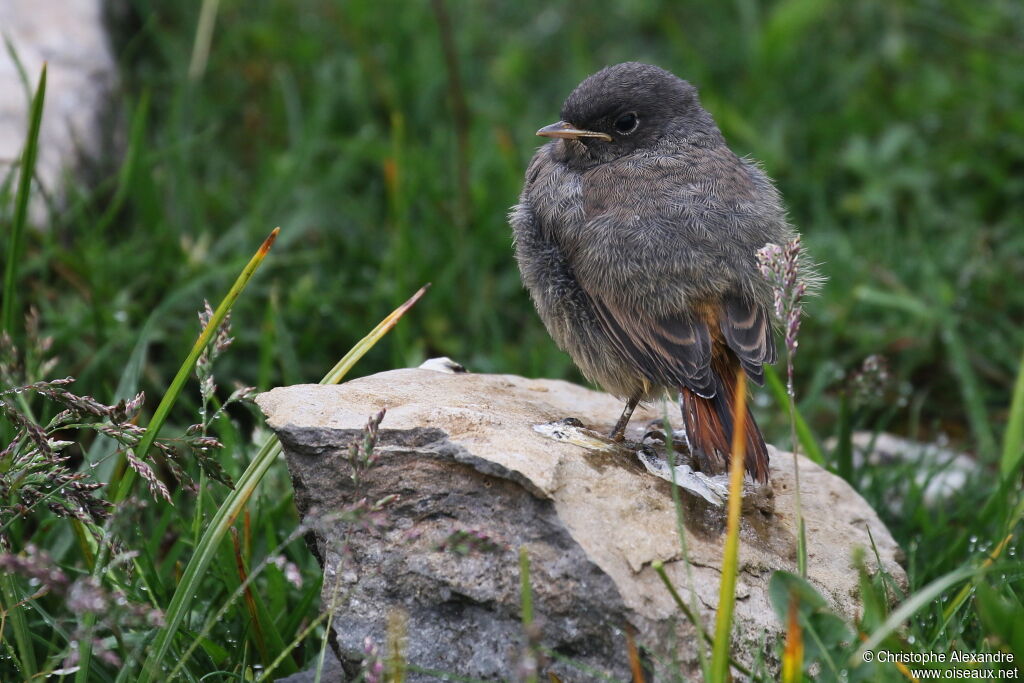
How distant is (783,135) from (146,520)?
15.6 feet

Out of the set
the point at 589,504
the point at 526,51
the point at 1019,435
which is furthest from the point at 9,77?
the point at 1019,435

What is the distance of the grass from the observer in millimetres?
3764

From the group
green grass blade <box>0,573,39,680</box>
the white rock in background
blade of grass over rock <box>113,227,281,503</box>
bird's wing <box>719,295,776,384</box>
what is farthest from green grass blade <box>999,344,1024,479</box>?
the white rock in background

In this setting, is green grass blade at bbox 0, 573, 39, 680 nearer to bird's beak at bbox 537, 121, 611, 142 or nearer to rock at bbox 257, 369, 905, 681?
rock at bbox 257, 369, 905, 681

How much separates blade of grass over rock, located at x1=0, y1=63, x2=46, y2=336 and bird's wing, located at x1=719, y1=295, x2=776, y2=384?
2.21m

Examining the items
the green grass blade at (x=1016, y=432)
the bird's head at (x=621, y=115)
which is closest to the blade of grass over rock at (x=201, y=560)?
the bird's head at (x=621, y=115)

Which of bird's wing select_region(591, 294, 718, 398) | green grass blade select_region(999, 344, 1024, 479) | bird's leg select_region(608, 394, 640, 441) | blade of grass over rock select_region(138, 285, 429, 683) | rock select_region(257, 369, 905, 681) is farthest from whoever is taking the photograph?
green grass blade select_region(999, 344, 1024, 479)

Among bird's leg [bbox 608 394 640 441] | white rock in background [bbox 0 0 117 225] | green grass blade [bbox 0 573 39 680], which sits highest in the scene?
white rock in background [bbox 0 0 117 225]

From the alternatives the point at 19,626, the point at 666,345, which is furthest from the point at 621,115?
the point at 19,626

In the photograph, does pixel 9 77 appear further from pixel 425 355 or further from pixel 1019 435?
pixel 1019 435

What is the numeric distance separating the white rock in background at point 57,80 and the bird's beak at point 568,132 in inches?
97.9

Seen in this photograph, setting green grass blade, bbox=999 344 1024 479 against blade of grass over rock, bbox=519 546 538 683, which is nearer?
blade of grass over rock, bbox=519 546 538 683

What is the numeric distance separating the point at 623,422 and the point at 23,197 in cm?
Answer: 206

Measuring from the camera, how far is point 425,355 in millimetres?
5672
